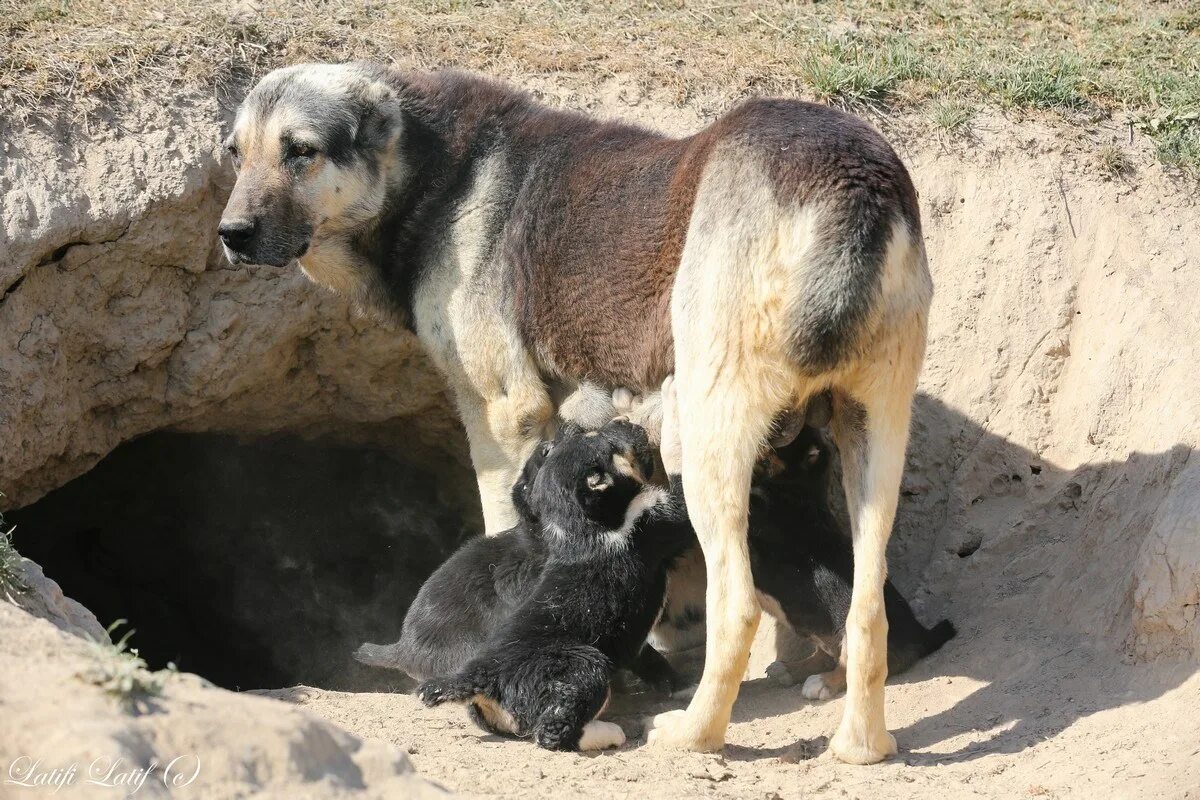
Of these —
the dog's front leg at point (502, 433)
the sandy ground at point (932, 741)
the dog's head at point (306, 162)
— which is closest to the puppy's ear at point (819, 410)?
the sandy ground at point (932, 741)

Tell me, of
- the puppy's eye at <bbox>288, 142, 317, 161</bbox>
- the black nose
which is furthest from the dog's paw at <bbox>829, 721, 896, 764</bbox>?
the puppy's eye at <bbox>288, 142, 317, 161</bbox>

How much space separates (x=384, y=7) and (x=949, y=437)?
4741 millimetres

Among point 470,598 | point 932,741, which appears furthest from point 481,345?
point 932,741

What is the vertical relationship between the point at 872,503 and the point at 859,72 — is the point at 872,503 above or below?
below

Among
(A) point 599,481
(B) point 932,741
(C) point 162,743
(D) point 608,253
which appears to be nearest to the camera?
(C) point 162,743

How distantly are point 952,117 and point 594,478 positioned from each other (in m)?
3.67

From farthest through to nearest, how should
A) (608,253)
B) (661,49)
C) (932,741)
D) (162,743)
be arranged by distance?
(661,49) < (608,253) < (932,741) < (162,743)

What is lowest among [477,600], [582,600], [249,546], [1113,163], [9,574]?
[249,546]

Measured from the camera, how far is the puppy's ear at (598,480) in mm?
5898

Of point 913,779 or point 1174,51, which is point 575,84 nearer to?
point 1174,51

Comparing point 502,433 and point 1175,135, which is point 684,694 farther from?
point 1175,135

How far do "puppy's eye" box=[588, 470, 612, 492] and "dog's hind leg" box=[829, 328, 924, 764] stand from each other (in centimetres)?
126

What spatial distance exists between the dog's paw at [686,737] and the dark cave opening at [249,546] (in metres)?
3.67

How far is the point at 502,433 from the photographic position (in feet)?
21.0
